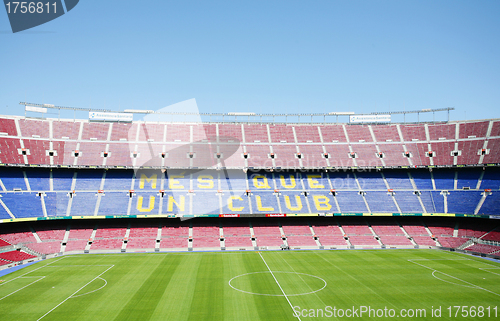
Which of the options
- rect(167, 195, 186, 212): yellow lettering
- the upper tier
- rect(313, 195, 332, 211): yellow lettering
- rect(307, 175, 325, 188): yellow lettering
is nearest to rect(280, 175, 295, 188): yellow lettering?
the upper tier

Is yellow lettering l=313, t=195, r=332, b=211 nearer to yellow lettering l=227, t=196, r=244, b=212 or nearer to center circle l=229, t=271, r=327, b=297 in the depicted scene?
yellow lettering l=227, t=196, r=244, b=212

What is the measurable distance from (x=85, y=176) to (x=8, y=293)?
28.6m

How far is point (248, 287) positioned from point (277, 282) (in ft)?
10.5

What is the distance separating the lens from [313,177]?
61.7 metres

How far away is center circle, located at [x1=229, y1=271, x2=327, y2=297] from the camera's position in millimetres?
30453

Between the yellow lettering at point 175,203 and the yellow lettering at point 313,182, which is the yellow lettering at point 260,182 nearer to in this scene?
the yellow lettering at point 313,182

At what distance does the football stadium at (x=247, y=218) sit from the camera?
94.6ft

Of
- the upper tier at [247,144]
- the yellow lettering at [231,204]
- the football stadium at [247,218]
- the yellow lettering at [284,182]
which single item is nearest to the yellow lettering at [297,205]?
the football stadium at [247,218]

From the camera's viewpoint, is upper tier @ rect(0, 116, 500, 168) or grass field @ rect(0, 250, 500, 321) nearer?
grass field @ rect(0, 250, 500, 321)

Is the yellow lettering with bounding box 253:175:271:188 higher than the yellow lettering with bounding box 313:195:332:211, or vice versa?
the yellow lettering with bounding box 253:175:271:188

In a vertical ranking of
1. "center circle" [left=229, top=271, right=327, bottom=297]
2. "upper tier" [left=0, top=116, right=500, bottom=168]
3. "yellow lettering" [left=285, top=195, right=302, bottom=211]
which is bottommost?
"center circle" [left=229, top=271, right=327, bottom=297]

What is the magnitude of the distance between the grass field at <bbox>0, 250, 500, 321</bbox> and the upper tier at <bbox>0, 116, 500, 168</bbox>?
2026 centimetres

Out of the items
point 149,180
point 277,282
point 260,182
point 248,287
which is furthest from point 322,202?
point 149,180

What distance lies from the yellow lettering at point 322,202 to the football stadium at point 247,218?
0.32m
